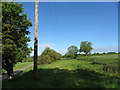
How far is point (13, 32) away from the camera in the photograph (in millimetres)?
16344

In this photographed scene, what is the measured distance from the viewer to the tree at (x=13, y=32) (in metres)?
15.2

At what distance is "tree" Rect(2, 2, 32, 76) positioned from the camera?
50.0ft

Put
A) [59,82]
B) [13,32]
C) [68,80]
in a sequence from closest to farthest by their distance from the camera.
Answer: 1. [59,82]
2. [68,80]
3. [13,32]

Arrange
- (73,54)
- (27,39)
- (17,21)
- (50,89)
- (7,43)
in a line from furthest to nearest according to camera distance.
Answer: (73,54), (27,39), (17,21), (7,43), (50,89)

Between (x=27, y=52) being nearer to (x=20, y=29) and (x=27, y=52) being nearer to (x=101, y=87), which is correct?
(x=20, y=29)

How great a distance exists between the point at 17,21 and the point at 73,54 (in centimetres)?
5931

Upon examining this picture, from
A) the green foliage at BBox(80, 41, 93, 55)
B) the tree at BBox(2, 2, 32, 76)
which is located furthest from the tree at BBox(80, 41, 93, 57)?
the tree at BBox(2, 2, 32, 76)

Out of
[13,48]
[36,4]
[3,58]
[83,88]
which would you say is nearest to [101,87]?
[83,88]

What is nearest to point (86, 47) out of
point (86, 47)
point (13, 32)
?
point (86, 47)

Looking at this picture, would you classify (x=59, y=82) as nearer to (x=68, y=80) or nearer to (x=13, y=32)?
(x=68, y=80)

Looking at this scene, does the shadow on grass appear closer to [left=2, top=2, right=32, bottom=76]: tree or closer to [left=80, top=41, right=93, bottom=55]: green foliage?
[left=2, top=2, right=32, bottom=76]: tree

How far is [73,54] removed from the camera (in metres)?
73.8

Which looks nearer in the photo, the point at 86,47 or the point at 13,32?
the point at 13,32

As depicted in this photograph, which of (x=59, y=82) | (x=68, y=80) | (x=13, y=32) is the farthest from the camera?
(x=13, y=32)
